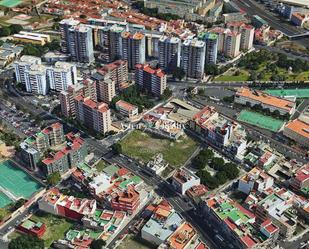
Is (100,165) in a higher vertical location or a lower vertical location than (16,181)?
higher

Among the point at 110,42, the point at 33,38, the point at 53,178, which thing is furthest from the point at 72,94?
the point at 33,38

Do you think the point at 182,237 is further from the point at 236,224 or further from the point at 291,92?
the point at 291,92

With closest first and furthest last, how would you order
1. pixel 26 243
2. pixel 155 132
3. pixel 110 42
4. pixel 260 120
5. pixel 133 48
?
pixel 26 243 → pixel 155 132 → pixel 260 120 → pixel 133 48 → pixel 110 42

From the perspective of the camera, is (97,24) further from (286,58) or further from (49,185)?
(49,185)

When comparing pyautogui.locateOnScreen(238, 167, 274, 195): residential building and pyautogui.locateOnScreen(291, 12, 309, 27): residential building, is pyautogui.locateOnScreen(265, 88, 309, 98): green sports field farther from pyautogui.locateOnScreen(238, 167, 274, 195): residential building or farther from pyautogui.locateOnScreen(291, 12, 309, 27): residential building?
pyautogui.locateOnScreen(291, 12, 309, 27): residential building

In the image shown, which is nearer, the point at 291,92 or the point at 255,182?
the point at 255,182
